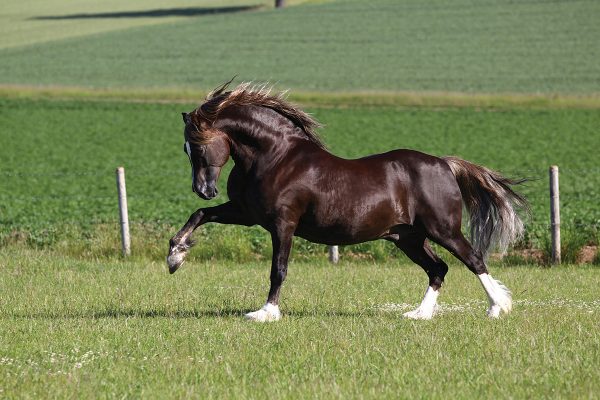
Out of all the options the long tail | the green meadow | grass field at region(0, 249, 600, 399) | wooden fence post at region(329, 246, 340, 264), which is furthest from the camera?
the green meadow

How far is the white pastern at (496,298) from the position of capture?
430 inches

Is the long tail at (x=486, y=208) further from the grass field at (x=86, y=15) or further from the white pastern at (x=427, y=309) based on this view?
the grass field at (x=86, y=15)

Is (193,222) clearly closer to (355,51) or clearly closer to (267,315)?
(267,315)

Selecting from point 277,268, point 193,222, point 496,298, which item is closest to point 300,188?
point 277,268

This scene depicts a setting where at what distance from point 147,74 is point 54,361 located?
53.8 meters

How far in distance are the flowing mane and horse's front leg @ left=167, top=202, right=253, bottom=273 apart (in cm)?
95

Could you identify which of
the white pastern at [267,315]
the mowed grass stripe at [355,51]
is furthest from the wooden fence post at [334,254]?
the mowed grass stripe at [355,51]

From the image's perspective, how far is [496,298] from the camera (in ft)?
36.0

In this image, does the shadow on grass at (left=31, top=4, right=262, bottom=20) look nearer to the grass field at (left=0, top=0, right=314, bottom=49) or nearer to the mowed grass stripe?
the grass field at (left=0, top=0, right=314, bottom=49)

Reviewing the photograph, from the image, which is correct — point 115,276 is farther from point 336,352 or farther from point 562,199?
point 562,199

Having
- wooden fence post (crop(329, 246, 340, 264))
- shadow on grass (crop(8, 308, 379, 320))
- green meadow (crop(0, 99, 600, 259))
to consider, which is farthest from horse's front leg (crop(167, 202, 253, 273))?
green meadow (crop(0, 99, 600, 259))

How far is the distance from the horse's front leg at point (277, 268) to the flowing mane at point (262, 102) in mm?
1036

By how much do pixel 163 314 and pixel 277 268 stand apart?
57.4 inches

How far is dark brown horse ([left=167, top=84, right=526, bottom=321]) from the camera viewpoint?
1053 centimetres
